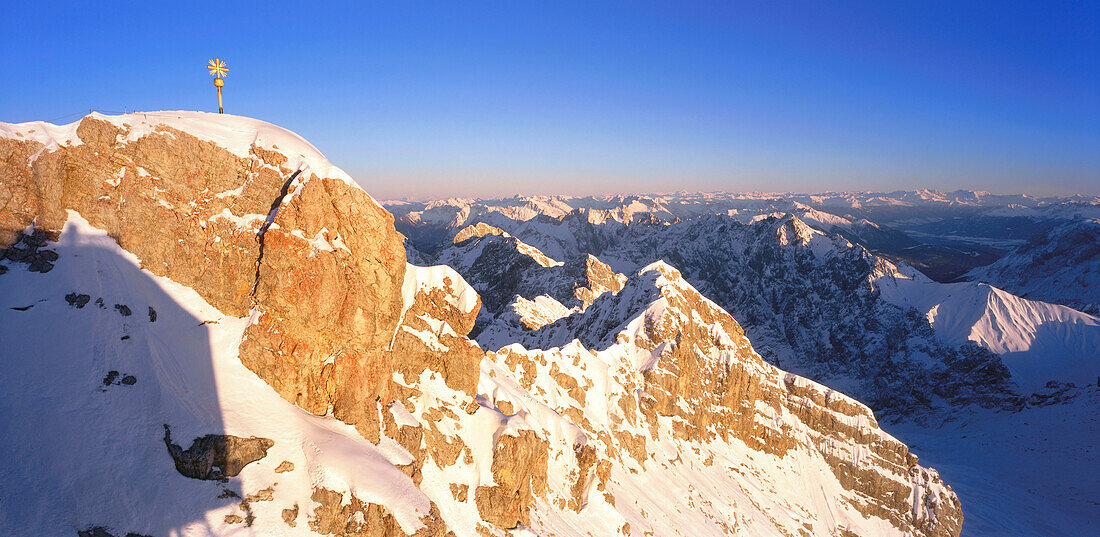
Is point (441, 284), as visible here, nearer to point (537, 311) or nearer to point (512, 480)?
point (512, 480)

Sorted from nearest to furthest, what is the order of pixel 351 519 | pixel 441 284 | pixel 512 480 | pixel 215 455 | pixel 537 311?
pixel 215 455, pixel 351 519, pixel 512 480, pixel 441 284, pixel 537 311

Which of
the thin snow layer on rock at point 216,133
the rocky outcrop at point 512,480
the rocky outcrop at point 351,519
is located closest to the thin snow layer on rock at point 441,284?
the thin snow layer on rock at point 216,133

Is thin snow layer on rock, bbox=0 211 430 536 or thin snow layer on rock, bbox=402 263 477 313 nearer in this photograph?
thin snow layer on rock, bbox=0 211 430 536

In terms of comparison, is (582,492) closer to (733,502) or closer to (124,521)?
(733,502)

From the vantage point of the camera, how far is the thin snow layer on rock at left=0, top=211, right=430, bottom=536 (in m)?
24.5

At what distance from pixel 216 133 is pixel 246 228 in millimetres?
8741

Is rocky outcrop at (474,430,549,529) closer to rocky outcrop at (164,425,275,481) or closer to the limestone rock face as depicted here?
the limestone rock face

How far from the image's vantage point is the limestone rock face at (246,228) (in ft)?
110

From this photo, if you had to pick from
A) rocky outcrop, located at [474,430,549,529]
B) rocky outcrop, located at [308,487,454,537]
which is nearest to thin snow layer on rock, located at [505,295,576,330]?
rocky outcrop, located at [474,430,549,529]

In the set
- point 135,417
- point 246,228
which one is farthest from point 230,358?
point 246,228

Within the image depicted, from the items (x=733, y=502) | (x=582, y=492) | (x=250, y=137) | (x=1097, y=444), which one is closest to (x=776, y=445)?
(x=733, y=502)

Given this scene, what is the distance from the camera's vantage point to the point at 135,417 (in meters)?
28.2

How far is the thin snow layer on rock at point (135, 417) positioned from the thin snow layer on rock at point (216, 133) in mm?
7075

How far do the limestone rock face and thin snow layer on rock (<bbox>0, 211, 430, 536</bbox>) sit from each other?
144 centimetres
